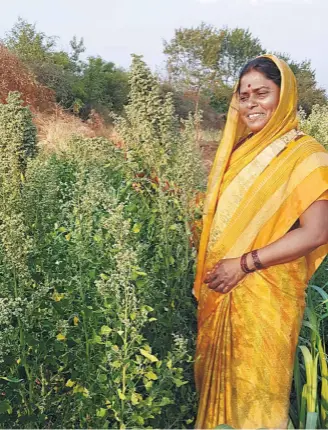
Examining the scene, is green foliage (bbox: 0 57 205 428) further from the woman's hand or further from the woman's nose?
the woman's nose

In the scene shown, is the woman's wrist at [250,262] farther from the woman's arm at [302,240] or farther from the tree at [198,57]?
the tree at [198,57]

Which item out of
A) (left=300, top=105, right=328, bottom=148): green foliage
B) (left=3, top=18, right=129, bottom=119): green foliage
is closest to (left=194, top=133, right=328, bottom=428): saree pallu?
(left=300, top=105, right=328, bottom=148): green foliage

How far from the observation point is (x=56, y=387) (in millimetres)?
2555

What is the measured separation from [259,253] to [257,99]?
1.84ft

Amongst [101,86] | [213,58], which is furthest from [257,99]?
[101,86]

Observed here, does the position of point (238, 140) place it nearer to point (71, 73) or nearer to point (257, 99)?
point (257, 99)

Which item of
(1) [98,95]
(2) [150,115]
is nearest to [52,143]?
(1) [98,95]

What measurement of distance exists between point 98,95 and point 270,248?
12716 mm

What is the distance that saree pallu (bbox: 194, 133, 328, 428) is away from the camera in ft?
7.43

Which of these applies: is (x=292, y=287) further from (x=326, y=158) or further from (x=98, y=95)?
(x=98, y=95)

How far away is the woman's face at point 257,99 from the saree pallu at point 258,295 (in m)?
0.10

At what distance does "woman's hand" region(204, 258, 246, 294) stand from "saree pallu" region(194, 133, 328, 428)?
0.02 metres

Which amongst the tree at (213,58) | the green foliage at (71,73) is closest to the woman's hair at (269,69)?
the tree at (213,58)

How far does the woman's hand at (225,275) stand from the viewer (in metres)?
2.30
